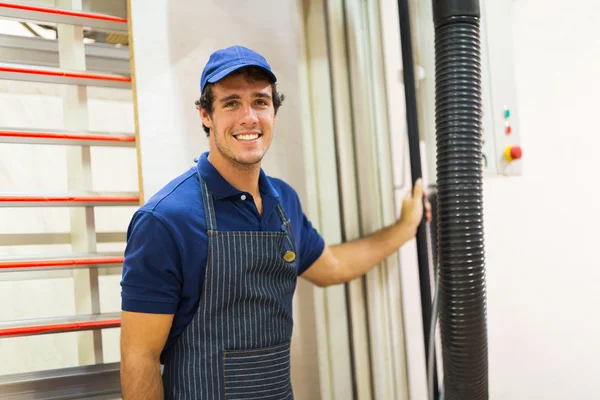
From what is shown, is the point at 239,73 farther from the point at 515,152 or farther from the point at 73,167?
the point at 515,152

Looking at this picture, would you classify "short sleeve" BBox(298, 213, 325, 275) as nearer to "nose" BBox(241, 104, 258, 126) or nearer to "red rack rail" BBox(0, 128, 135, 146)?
"nose" BBox(241, 104, 258, 126)

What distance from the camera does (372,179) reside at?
5.13ft

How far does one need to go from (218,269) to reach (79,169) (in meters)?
0.61

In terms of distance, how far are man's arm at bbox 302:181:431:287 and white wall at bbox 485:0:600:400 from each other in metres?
0.78

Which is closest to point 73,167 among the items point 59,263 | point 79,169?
point 79,169

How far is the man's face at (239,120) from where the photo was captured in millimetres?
1185

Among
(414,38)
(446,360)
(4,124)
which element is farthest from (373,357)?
(4,124)

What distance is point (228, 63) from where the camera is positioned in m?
1.16

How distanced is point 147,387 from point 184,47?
0.95 m

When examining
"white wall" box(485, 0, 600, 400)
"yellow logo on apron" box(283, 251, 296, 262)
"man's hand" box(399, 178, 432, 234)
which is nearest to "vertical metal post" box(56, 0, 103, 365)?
"yellow logo on apron" box(283, 251, 296, 262)

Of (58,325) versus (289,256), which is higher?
(289,256)

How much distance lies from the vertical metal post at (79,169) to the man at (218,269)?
14.0 inches

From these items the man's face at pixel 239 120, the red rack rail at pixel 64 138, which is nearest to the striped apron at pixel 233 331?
the man's face at pixel 239 120

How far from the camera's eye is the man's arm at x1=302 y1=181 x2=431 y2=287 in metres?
1.46
